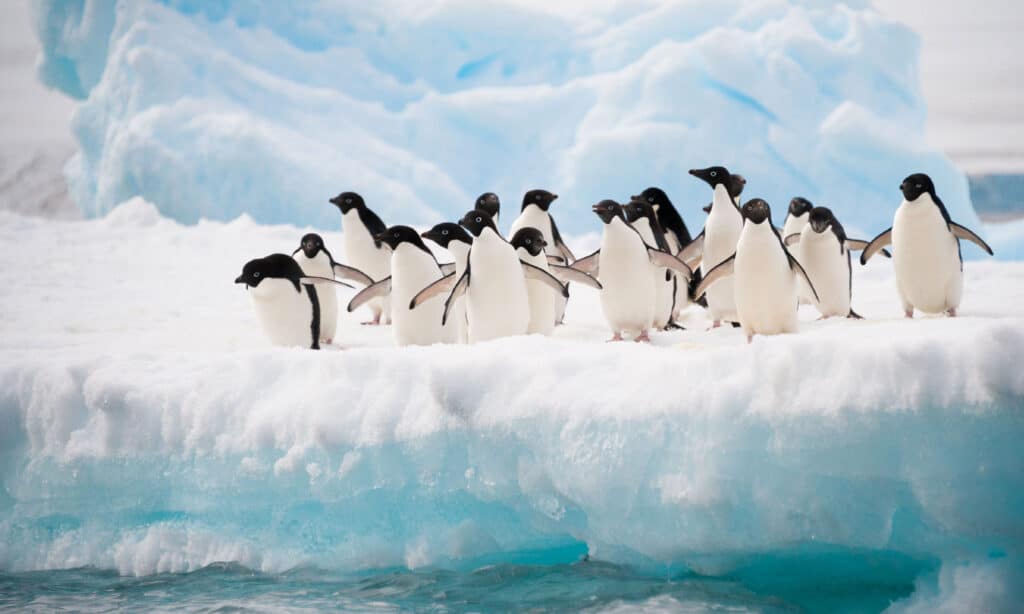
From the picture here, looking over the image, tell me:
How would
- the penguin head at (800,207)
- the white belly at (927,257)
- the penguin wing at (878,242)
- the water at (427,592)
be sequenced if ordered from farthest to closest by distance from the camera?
the penguin head at (800,207), the penguin wing at (878,242), the white belly at (927,257), the water at (427,592)

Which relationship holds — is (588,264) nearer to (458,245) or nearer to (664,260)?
(664,260)

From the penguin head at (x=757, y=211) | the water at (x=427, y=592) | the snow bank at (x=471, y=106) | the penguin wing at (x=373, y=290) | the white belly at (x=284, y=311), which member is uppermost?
the snow bank at (x=471, y=106)

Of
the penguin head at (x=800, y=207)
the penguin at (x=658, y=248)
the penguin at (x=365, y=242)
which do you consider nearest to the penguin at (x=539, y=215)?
the penguin at (x=658, y=248)

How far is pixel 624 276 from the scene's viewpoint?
4.49 metres

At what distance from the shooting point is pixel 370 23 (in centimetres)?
1487

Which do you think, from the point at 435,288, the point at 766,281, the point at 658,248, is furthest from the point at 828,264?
the point at 435,288

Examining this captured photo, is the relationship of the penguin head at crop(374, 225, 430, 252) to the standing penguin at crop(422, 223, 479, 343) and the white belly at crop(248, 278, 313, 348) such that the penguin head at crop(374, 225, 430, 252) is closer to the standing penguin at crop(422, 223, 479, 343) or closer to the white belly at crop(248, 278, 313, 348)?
the standing penguin at crop(422, 223, 479, 343)

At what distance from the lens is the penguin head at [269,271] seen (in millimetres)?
4574

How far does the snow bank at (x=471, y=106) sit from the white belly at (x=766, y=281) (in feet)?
27.1

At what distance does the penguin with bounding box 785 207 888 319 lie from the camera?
16.3 feet

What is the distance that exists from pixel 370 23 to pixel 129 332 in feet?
34.6

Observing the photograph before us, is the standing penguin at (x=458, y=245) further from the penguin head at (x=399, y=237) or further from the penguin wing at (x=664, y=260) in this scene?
the penguin wing at (x=664, y=260)

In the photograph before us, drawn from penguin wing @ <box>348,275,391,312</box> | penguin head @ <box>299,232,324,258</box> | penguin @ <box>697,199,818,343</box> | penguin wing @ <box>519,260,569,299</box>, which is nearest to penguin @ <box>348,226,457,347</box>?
penguin wing @ <box>348,275,391,312</box>

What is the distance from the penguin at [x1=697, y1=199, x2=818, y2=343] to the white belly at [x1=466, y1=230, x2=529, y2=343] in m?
0.89
